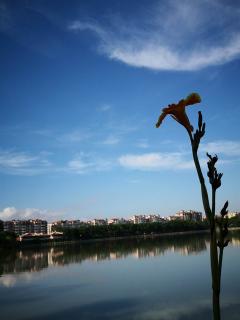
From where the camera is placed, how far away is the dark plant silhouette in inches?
52.6

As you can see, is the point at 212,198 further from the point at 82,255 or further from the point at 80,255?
the point at 80,255

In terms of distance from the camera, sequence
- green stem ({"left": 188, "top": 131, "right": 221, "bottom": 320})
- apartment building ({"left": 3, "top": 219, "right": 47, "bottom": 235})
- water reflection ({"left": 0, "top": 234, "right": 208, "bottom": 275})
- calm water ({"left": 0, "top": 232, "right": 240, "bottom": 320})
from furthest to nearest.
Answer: apartment building ({"left": 3, "top": 219, "right": 47, "bottom": 235}) → water reflection ({"left": 0, "top": 234, "right": 208, "bottom": 275}) → calm water ({"left": 0, "top": 232, "right": 240, "bottom": 320}) → green stem ({"left": 188, "top": 131, "right": 221, "bottom": 320})

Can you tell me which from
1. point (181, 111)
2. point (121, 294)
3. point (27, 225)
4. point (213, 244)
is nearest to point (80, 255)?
point (121, 294)

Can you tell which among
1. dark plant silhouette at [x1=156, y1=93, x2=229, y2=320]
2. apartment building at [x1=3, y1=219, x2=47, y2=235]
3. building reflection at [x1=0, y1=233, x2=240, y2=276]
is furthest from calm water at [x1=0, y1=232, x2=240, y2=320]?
apartment building at [x1=3, y1=219, x2=47, y2=235]

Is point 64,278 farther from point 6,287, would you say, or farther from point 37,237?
point 37,237

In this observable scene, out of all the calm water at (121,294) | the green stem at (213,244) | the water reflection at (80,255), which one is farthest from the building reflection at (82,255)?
the green stem at (213,244)

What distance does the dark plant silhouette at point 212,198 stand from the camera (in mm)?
1337

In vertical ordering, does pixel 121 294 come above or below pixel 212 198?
below

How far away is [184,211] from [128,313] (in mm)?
159115

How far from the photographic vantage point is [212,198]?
1.45 m

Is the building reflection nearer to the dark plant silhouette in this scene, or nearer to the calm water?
the calm water

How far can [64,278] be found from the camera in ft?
73.4

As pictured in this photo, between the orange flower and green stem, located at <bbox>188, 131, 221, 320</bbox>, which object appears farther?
the orange flower

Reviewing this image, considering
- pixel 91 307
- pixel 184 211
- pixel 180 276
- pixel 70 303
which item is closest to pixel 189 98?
pixel 91 307
